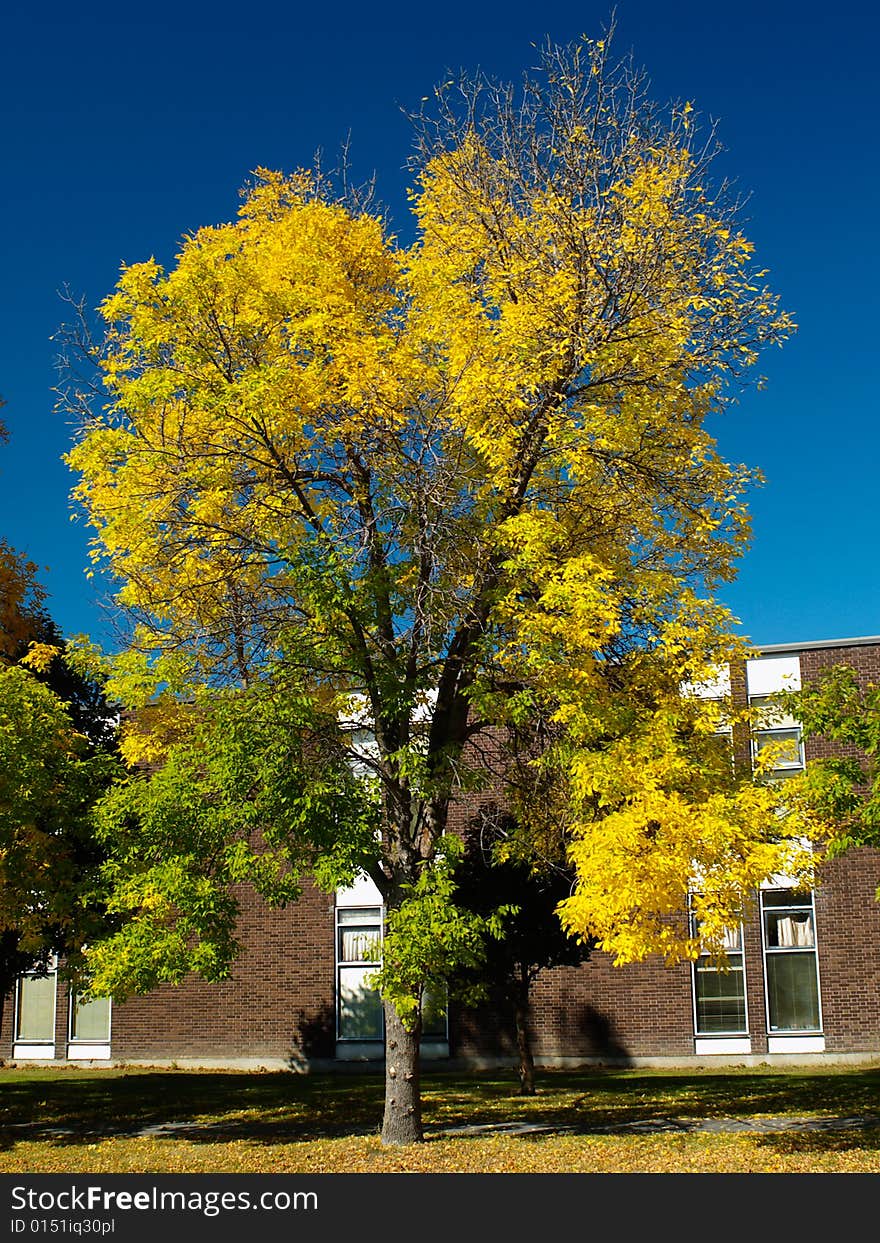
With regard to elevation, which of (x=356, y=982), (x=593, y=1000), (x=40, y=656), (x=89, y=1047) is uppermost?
(x=40, y=656)

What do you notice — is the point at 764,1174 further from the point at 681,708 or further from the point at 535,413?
the point at 535,413

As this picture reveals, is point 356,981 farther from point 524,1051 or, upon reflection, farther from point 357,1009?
point 524,1051

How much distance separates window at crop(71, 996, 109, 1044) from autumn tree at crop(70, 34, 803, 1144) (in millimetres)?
17443

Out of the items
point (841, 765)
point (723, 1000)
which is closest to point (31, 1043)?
point (723, 1000)

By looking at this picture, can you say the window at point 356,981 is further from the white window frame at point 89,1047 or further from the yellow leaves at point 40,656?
the yellow leaves at point 40,656

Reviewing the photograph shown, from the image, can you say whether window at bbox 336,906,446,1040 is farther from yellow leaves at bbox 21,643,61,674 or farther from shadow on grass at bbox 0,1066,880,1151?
yellow leaves at bbox 21,643,61,674

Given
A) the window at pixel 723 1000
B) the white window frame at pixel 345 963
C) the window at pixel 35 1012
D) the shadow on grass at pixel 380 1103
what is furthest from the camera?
the window at pixel 35 1012

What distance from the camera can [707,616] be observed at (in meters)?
14.9

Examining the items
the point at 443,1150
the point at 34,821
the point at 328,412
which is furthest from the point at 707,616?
the point at 34,821

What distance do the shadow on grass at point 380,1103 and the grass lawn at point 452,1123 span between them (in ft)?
0.11

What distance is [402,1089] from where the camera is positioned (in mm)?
15883

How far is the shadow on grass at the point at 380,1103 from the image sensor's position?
708 inches

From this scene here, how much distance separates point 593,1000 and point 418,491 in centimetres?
1589

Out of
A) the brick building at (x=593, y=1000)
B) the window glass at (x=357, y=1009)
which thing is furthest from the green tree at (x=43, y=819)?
the window glass at (x=357, y=1009)
